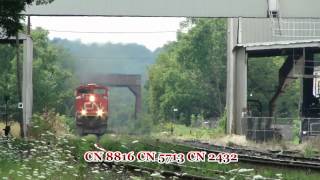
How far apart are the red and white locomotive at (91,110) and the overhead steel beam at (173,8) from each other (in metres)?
13.2

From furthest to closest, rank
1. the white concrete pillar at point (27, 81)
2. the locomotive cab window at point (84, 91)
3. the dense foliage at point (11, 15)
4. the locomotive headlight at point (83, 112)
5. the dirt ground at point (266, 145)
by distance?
the locomotive cab window at point (84, 91), the locomotive headlight at point (83, 112), the white concrete pillar at point (27, 81), the dirt ground at point (266, 145), the dense foliage at point (11, 15)

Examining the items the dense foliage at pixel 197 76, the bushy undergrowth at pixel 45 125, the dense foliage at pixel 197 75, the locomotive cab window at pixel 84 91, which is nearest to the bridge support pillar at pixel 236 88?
the bushy undergrowth at pixel 45 125

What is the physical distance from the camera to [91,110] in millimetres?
41938

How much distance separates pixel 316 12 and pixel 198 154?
15564 millimetres

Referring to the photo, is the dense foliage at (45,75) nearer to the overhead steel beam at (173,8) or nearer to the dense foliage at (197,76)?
the dense foliage at (197,76)

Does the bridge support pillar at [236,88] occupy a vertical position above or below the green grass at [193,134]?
above

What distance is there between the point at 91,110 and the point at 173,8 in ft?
49.7

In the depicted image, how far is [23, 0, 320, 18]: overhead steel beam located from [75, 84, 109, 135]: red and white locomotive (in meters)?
13.2

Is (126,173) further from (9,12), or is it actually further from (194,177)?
(9,12)

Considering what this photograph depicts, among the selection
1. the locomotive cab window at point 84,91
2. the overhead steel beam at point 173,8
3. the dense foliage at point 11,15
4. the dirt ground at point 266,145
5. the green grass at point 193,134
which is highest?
the overhead steel beam at point 173,8

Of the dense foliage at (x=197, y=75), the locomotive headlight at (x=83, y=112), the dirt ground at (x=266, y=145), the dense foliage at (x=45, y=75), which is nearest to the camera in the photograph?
the dirt ground at (x=266, y=145)

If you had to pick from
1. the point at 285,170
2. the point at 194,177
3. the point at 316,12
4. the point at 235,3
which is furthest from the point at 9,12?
the point at 316,12

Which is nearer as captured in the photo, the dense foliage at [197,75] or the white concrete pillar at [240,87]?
the white concrete pillar at [240,87]

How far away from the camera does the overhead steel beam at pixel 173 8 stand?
2905 cm
